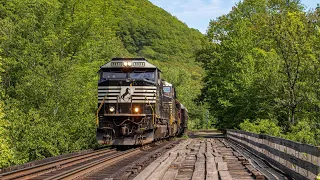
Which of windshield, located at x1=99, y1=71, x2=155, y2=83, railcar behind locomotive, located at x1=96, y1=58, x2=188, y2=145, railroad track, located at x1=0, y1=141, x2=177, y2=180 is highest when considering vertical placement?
windshield, located at x1=99, y1=71, x2=155, y2=83

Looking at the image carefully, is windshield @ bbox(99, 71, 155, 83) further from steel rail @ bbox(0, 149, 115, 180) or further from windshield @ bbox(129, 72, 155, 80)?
steel rail @ bbox(0, 149, 115, 180)

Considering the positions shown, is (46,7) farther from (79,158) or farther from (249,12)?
(249,12)

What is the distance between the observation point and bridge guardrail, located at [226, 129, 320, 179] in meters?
6.94

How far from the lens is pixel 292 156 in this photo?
8648 millimetres

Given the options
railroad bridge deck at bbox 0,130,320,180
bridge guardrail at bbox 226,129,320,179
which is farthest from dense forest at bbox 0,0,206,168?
bridge guardrail at bbox 226,129,320,179

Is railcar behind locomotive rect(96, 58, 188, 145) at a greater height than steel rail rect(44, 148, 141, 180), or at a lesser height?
greater

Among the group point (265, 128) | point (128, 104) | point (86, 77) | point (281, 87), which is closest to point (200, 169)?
point (128, 104)

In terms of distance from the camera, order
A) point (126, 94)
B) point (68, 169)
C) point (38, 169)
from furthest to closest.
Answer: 1. point (126, 94)
2. point (68, 169)
3. point (38, 169)

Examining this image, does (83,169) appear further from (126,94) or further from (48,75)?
(48,75)

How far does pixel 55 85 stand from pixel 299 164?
57.6 feet

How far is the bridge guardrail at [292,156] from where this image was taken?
22.8 feet

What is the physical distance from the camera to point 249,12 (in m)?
56.5

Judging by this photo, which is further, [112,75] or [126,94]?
[112,75]

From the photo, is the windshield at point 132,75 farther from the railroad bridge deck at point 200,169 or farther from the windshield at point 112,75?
the railroad bridge deck at point 200,169
